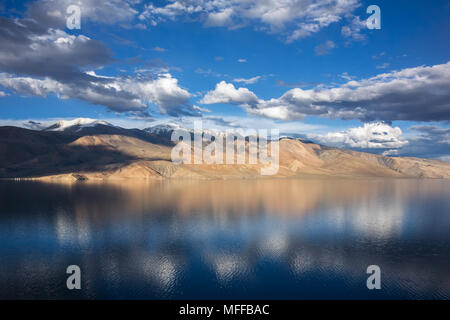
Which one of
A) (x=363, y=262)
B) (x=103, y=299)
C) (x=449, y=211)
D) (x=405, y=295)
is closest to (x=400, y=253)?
(x=363, y=262)

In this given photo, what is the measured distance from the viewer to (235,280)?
112ft

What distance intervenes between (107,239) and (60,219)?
78.0 feet

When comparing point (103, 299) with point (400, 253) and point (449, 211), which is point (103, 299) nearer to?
point (400, 253)

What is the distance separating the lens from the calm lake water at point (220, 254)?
32.0 meters

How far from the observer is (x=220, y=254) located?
142 ft

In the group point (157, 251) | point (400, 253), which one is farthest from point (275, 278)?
point (400, 253)

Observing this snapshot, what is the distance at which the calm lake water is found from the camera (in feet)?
105

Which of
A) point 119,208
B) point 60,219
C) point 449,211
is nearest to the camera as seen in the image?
point 60,219

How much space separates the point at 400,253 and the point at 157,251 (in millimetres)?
34645

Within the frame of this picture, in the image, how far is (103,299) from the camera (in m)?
29.8

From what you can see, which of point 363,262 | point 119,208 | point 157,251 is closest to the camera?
point 363,262
